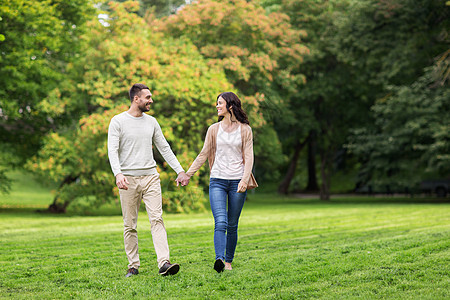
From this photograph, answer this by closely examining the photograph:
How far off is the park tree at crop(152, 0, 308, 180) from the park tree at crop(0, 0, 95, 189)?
436 centimetres

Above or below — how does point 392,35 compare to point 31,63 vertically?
above

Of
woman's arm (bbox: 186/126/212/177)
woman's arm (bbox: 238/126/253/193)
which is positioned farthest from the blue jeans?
woman's arm (bbox: 186/126/212/177)

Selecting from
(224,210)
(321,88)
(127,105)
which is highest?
(321,88)

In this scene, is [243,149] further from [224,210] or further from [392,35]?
[392,35]

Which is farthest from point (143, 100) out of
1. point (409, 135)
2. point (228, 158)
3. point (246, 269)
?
point (409, 135)

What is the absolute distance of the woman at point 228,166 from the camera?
21.3ft

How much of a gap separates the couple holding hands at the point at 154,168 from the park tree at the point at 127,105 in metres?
12.5

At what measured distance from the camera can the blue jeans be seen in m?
6.46

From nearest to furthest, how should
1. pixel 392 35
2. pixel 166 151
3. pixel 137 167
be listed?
pixel 137 167 < pixel 166 151 < pixel 392 35

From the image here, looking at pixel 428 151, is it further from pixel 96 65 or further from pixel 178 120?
pixel 96 65

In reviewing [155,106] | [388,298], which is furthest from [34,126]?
[388,298]

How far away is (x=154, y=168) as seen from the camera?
21.5 feet

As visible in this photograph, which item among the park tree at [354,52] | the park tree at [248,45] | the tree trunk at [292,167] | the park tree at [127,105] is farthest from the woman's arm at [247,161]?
the tree trunk at [292,167]

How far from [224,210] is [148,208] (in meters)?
0.86
